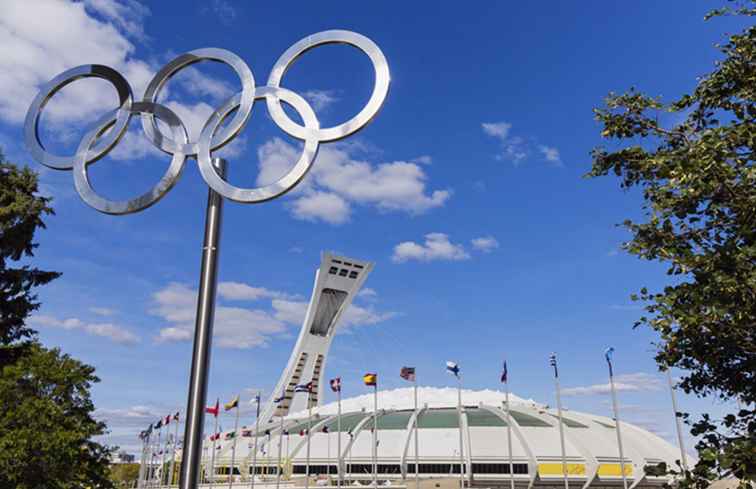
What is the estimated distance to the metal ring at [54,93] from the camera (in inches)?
419

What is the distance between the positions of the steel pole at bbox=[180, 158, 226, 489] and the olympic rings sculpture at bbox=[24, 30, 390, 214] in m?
0.61

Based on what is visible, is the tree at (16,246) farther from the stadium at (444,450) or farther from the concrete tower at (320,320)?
the concrete tower at (320,320)

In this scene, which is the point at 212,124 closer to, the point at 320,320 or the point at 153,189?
the point at 153,189

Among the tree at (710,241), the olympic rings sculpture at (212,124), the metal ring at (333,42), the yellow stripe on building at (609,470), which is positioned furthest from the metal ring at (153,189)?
the yellow stripe on building at (609,470)

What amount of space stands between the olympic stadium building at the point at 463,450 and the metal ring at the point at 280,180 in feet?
154

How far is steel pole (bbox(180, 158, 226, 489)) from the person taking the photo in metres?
8.16

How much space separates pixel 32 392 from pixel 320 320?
6585cm

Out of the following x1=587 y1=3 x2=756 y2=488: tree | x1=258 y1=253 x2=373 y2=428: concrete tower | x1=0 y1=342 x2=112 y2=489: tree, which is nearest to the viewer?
x1=587 y1=3 x2=756 y2=488: tree

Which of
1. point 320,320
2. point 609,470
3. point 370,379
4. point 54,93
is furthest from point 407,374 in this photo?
point 320,320

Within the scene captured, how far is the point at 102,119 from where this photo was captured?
36.3ft

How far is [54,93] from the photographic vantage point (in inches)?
455

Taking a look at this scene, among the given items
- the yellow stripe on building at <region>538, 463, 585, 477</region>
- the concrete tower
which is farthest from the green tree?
the concrete tower

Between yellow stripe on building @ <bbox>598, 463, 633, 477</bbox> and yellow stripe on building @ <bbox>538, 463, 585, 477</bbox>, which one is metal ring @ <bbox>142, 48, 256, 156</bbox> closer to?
yellow stripe on building @ <bbox>538, 463, 585, 477</bbox>

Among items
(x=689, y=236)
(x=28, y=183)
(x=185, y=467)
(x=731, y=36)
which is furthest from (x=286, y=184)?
(x=28, y=183)
